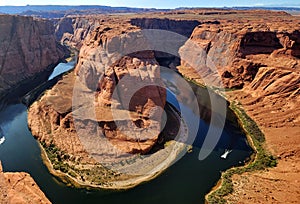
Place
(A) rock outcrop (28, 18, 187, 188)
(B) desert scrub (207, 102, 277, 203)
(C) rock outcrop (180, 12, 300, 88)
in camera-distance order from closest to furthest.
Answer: (B) desert scrub (207, 102, 277, 203) → (A) rock outcrop (28, 18, 187, 188) → (C) rock outcrop (180, 12, 300, 88)

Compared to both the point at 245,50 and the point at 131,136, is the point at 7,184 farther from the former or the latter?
the point at 245,50

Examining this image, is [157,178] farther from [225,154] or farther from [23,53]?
[23,53]

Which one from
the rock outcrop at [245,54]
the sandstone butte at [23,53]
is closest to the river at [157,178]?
the rock outcrop at [245,54]

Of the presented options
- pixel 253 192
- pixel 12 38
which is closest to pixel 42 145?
pixel 253 192

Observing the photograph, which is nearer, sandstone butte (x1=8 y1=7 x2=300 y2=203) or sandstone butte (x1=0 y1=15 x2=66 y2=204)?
sandstone butte (x1=8 y1=7 x2=300 y2=203)

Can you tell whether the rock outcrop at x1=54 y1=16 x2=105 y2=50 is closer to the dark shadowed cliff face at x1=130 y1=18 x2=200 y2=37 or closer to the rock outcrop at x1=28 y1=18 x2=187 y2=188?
the dark shadowed cliff face at x1=130 y1=18 x2=200 y2=37

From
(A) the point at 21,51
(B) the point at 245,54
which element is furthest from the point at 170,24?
(A) the point at 21,51

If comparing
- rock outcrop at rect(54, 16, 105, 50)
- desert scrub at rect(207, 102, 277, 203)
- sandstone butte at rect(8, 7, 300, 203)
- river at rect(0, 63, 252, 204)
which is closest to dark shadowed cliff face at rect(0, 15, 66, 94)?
sandstone butte at rect(8, 7, 300, 203)
